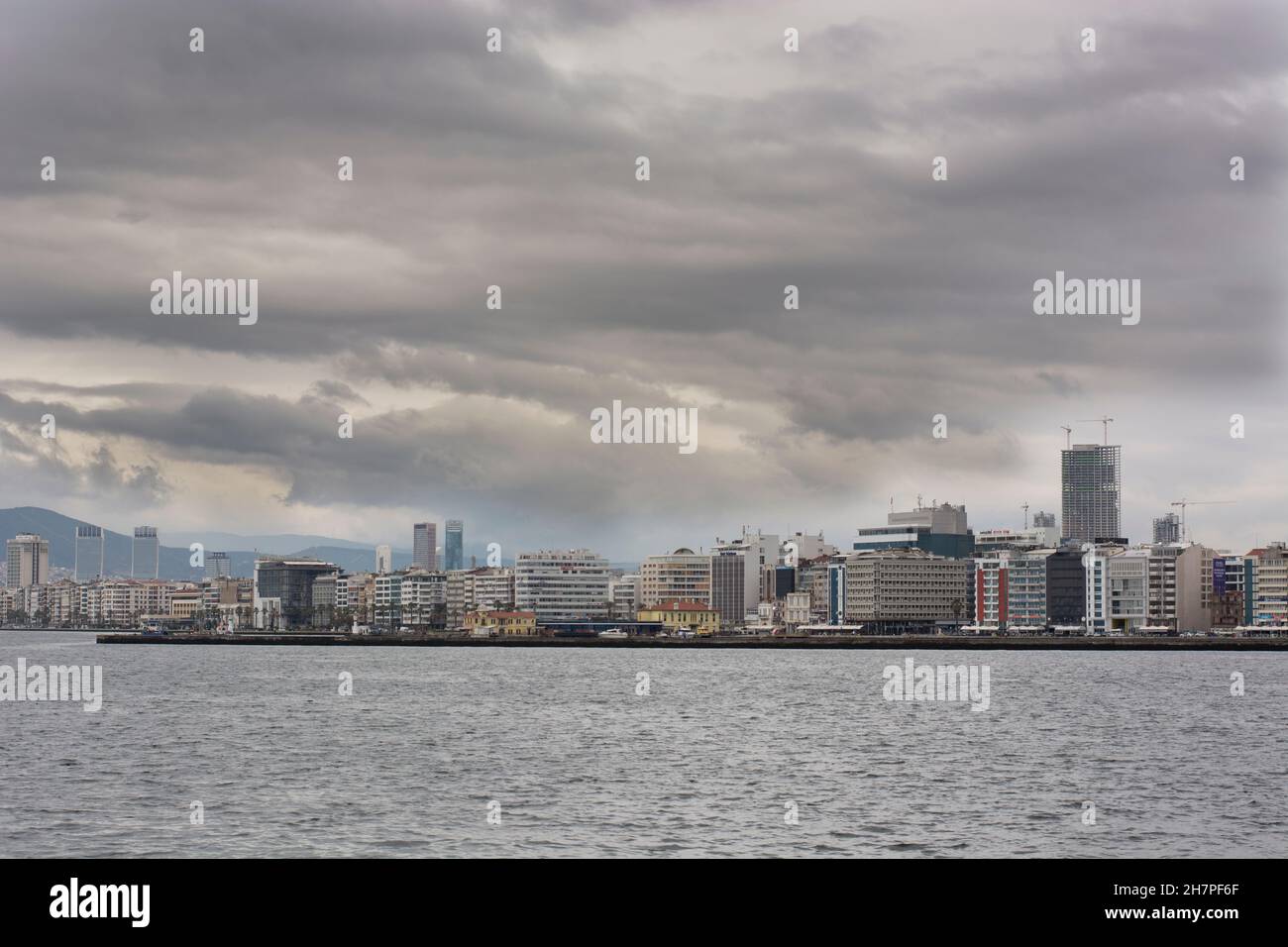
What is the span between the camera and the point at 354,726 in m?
60.1

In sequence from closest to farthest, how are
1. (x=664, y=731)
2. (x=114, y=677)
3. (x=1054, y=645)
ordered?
(x=664, y=731) < (x=114, y=677) < (x=1054, y=645)

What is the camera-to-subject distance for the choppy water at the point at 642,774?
1232 inches

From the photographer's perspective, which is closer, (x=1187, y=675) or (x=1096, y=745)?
(x=1096, y=745)

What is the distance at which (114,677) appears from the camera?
357ft

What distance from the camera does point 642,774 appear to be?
43.0 meters

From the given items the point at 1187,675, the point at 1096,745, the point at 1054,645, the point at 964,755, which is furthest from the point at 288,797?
the point at 1054,645

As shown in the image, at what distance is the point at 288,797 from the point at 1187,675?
93.2m

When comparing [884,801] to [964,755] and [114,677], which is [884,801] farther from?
[114,677]

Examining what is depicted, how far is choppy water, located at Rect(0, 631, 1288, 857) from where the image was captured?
31281 millimetres
